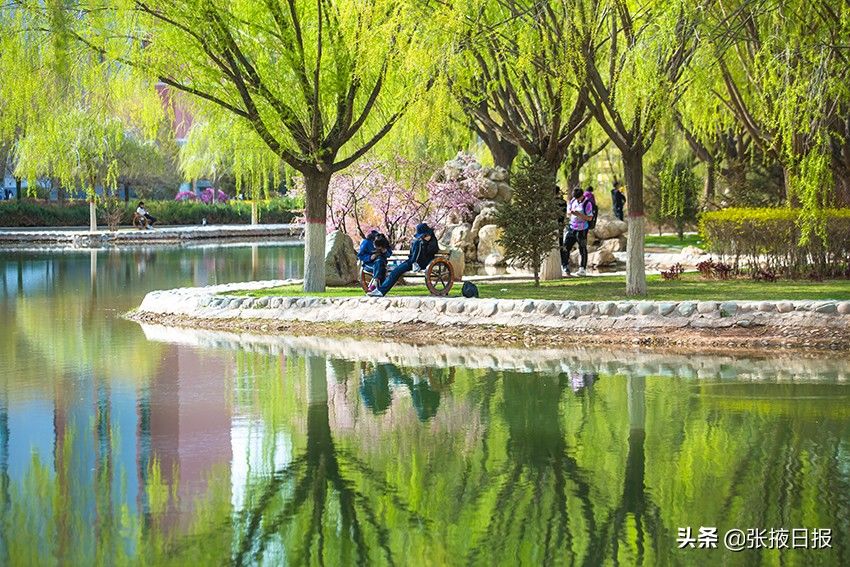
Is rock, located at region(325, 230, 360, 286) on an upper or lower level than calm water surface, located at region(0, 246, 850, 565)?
upper

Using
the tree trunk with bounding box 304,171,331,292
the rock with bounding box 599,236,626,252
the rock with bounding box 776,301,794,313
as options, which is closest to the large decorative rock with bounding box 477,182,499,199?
the rock with bounding box 599,236,626,252

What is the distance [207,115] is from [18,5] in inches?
152

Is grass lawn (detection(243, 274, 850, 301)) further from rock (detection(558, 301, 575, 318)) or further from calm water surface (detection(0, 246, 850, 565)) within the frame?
calm water surface (detection(0, 246, 850, 565))

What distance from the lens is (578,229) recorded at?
2397cm

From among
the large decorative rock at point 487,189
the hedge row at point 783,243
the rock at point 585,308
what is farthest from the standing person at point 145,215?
the rock at point 585,308

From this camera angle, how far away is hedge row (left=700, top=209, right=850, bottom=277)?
65.4 feet

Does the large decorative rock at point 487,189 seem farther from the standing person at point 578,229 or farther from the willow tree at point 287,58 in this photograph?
the willow tree at point 287,58

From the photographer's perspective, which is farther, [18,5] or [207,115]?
[207,115]

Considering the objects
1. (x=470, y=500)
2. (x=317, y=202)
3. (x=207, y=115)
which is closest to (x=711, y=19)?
(x=317, y=202)

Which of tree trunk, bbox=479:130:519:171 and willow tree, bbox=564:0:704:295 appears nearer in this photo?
willow tree, bbox=564:0:704:295

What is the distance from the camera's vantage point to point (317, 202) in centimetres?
2047

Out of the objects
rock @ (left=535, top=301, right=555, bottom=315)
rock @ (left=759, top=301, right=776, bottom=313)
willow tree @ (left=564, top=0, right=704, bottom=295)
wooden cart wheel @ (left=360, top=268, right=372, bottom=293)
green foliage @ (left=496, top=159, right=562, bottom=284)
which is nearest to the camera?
rock @ (left=759, top=301, right=776, bottom=313)

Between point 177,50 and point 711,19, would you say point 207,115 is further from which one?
point 711,19

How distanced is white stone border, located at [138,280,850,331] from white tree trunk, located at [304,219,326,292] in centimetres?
136
